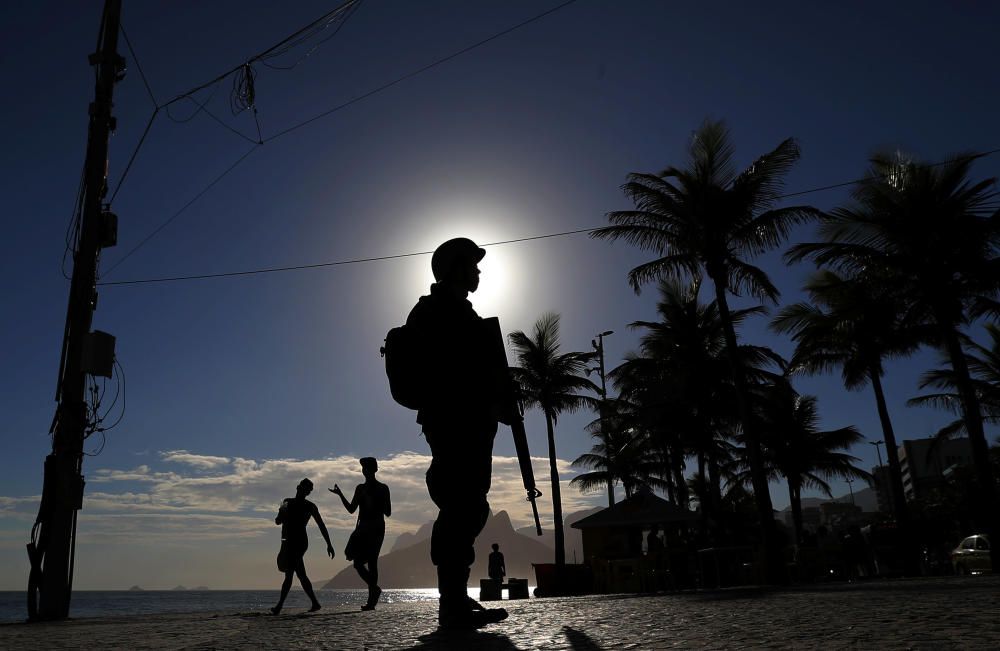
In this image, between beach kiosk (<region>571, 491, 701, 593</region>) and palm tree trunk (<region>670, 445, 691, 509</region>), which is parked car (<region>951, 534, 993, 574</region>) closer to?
beach kiosk (<region>571, 491, 701, 593</region>)

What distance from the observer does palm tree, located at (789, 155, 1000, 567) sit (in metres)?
17.1

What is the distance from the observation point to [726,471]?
41906 mm

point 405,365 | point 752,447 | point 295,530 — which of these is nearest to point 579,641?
point 405,365

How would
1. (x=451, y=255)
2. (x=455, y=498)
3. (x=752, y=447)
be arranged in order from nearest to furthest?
(x=455, y=498), (x=451, y=255), (x=752, y=447)

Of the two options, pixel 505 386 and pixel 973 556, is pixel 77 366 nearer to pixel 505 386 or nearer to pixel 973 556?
pixel 505 386

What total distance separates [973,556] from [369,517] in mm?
18687

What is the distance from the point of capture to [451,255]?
3555 mm

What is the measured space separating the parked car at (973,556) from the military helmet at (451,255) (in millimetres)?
20505

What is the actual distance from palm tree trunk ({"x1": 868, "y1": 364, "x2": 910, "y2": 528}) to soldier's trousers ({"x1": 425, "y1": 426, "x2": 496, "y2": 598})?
72.8ft

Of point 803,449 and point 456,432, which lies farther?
point 803,449

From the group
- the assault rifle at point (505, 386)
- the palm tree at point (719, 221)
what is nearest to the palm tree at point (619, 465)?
the palm tree at point (719, 221)

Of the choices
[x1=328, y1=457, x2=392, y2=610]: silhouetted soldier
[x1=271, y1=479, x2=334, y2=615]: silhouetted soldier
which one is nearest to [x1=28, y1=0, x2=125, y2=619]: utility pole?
[x1=271, y1=479, x2=334, y2=615]: silhouetted soldier

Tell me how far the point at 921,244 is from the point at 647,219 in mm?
6958

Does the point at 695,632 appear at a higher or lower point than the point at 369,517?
lower
